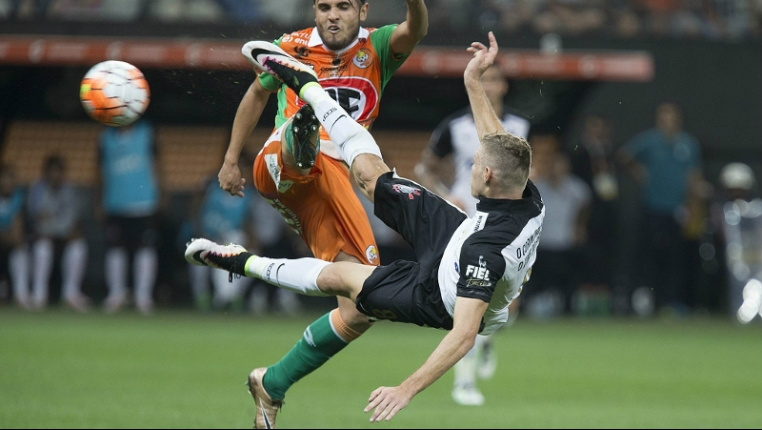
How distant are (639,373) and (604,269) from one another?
22.4 ft

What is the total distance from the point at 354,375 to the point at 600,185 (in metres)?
7.66

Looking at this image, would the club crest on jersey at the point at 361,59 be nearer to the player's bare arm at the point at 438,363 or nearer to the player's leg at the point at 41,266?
the player's bare arm at the point at 438,363

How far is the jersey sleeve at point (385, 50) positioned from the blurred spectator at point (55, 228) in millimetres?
10420

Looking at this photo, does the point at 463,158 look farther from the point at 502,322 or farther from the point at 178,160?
the point at 178,160

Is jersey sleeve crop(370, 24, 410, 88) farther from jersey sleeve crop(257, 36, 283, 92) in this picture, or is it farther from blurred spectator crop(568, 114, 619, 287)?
blurred spectator crop(568, 114, 619, 287)

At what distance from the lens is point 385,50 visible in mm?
7445

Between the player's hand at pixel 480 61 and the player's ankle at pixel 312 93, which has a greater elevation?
the player's hand at pixel 480 61

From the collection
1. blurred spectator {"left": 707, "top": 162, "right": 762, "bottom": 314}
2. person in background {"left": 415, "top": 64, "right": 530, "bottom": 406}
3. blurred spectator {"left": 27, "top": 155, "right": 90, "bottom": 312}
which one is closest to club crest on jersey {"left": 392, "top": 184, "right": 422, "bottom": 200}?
person in background {"left": 415, "top": 64, "right": 530, "bottom": 406}

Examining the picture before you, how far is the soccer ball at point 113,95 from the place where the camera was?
718cm

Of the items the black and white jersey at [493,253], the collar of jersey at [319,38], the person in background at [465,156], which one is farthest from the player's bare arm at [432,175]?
the black and white jersey at [493,253]

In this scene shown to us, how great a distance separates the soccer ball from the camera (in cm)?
718

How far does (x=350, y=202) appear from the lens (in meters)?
7.45

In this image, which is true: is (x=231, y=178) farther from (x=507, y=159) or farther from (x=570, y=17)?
(x=570, y=17)

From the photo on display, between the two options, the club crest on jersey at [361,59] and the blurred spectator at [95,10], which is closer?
the club crest on jersey at [361,59]
